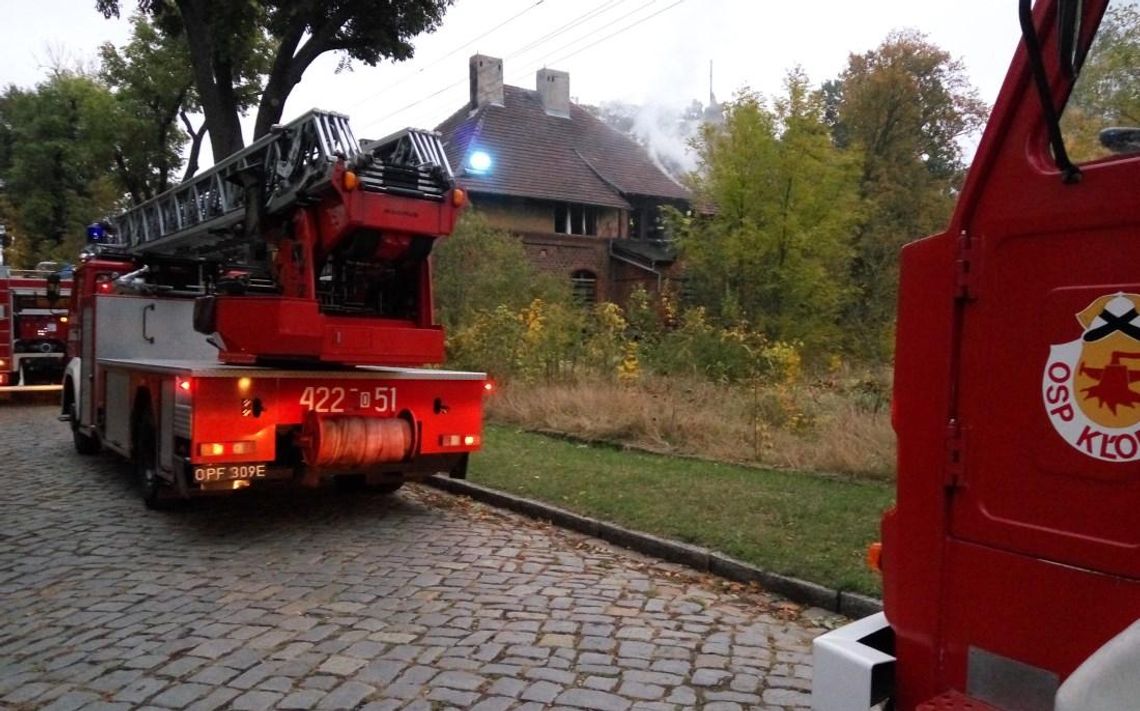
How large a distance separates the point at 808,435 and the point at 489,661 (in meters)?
7.41

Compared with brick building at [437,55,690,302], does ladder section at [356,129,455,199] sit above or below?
below

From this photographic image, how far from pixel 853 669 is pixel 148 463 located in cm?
802

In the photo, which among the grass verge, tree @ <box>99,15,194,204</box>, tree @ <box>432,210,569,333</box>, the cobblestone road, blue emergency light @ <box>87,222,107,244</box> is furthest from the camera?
tree @ <box>99,15,194,204</box>

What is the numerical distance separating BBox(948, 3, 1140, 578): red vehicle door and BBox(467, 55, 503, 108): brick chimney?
3434 centimetres

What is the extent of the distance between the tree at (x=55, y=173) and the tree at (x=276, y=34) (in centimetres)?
2017

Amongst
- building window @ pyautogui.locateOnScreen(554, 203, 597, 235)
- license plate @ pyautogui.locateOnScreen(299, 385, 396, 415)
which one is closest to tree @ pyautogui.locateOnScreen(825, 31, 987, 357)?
building window @ pyautogui.locateOnScreen(554, 203, 597, 235)

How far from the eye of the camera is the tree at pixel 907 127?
106 ft

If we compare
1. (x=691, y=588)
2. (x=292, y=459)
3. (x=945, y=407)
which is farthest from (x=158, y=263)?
(x=945, y=407)

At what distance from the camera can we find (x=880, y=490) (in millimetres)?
8891

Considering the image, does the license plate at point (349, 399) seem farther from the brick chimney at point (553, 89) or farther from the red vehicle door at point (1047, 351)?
the brick chimney at point (553, 89)

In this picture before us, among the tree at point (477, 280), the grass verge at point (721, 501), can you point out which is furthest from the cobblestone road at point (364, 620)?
the tree at point (477, 280)

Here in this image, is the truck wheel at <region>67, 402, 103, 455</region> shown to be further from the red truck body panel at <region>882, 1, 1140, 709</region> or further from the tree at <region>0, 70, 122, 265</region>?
the tree at <region>0, 70, 122, 265</region>

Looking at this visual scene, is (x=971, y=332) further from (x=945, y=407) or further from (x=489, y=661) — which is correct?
(x=489, y=661)

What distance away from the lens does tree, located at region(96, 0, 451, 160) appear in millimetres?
15039
